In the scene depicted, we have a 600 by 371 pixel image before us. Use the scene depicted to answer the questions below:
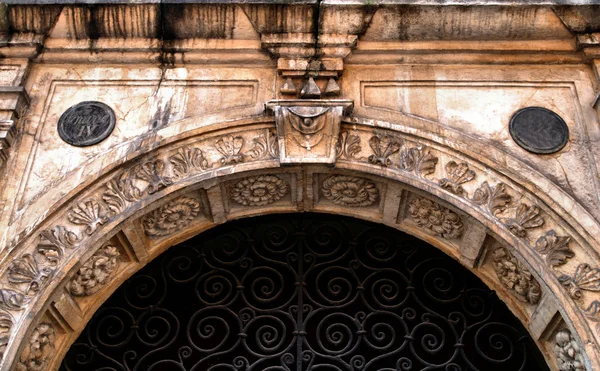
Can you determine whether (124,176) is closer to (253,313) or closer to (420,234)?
(253,313)

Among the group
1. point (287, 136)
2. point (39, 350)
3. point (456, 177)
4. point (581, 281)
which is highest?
point (287, 136)

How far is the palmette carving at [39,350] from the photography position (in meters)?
4.44

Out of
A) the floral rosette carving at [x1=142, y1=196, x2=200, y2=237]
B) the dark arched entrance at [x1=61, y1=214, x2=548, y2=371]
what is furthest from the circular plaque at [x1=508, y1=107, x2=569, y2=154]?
the floral rosette carving at [x1=142, y1=196, x2=200, y2=237]

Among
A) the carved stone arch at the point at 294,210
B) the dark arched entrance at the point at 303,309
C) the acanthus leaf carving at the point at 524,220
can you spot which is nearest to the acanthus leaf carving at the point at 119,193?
the carved stone arch at the point at 294,210

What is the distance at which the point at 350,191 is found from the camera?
5047 millimetres

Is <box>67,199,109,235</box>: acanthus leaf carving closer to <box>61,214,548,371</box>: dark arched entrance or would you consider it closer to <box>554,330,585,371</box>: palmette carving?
<box>61,214,548,371</box>: dark arched entrance

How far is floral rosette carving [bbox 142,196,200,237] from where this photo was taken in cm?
492

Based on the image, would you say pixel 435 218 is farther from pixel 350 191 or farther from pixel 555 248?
pixel 555 248

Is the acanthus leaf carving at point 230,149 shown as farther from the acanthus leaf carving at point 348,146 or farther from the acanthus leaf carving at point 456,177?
the acanthus leaf carving at point 456,177

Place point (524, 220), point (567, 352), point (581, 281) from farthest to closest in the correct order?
point (524, 220) < point (567, 352) < point (581, 281)

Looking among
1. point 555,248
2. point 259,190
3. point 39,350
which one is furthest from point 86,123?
point 555,248

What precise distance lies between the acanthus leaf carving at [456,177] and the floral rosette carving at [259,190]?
1.09m

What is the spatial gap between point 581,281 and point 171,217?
2574 mm

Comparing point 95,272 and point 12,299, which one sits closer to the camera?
point 12,299
